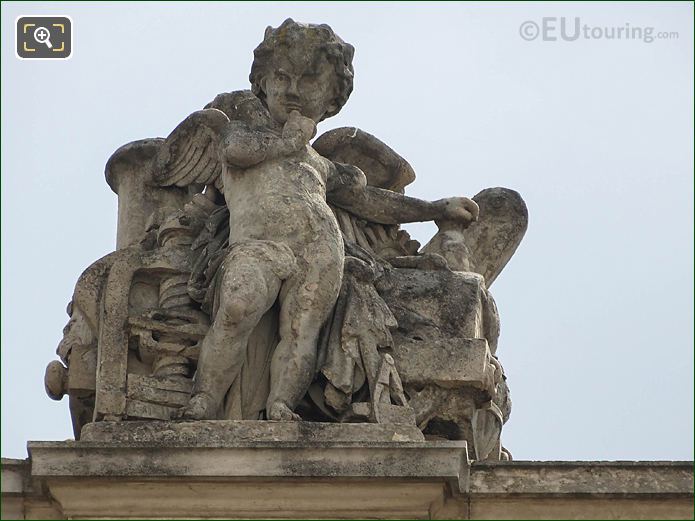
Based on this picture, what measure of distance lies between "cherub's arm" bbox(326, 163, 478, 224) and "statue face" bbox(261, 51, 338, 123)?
0.48 metres

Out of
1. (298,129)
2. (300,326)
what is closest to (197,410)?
(300,326)

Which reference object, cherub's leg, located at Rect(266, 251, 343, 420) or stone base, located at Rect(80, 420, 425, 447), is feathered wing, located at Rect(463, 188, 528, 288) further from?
stone base, located at Rect(80, 420, 425, 447)

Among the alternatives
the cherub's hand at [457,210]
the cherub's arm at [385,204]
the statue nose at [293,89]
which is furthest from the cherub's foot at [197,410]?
the cherub's hand at [457,210]

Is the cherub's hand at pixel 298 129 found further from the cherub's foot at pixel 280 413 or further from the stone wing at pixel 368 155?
the cherub's foot at pixel 280 413

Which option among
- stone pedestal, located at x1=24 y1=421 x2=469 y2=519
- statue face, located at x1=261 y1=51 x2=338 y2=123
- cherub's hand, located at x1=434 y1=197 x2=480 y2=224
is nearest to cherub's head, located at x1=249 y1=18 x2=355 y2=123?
statue face, located at x1=261 y1=51 x2=338 y2=123

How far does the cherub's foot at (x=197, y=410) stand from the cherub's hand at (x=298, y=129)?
1874 millimetres

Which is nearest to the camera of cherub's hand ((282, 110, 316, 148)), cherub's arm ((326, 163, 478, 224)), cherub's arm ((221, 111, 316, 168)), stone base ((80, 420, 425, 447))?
stone base ((80, 420, 425, 447))

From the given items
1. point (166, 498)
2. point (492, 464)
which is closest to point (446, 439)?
point (492, 464)

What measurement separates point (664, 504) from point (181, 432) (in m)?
2.78

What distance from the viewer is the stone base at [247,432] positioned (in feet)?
54.6

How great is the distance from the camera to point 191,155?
61.7 ft

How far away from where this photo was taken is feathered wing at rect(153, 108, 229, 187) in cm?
1870

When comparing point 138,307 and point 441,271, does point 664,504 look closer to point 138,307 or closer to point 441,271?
point 441,271

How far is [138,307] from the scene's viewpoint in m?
17.8
